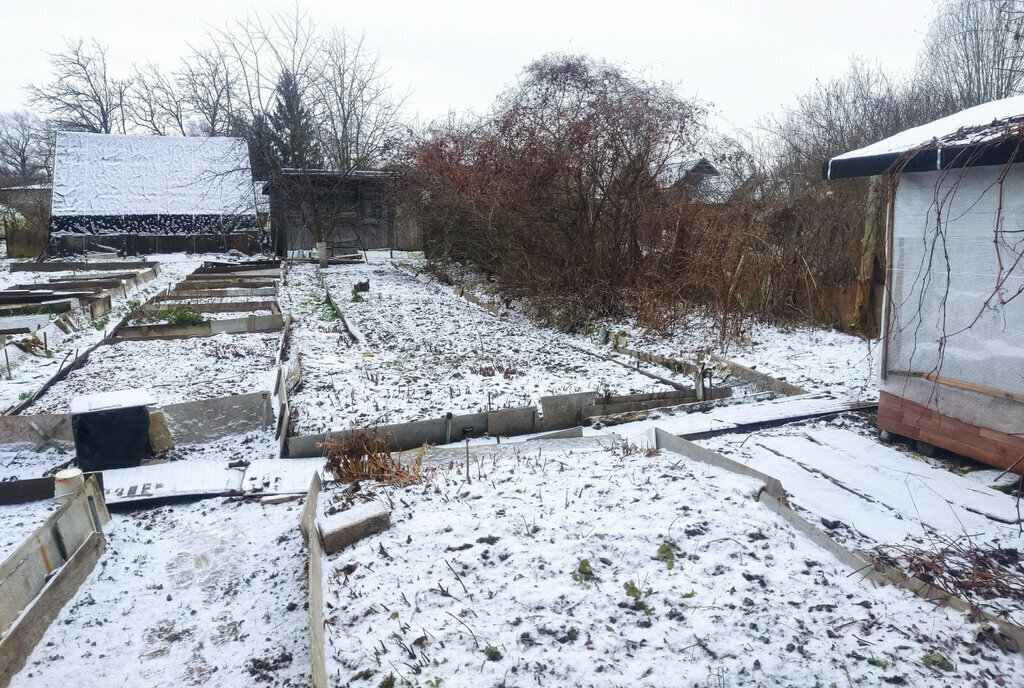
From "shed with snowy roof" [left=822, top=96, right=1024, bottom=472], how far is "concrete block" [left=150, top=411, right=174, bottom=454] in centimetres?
539

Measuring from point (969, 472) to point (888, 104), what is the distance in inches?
746

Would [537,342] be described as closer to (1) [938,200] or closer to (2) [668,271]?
(2) [668,271]

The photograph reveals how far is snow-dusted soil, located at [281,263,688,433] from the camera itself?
245 inches

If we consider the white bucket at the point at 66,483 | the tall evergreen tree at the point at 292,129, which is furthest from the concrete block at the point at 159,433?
the tall evergreen tree at the point at 292,129

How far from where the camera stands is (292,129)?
27562 mm

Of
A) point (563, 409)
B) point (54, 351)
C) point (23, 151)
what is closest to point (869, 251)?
point (563, 409)

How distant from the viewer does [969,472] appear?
13.6 feet

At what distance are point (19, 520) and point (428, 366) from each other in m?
4.40

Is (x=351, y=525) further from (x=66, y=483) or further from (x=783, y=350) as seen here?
(x=783, y=350)

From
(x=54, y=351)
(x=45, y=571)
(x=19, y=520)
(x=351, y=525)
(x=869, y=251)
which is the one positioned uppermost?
(x=869, y=251)

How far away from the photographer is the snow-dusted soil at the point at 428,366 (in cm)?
622

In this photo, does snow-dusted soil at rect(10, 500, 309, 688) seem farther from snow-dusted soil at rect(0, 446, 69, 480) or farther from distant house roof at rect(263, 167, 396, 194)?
distant house roof at rect(263, 167, 396, 194)

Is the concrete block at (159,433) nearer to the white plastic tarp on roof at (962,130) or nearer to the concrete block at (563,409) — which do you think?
the concrete block at (563,409)

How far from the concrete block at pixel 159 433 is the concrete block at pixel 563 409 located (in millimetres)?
Result: 3035
